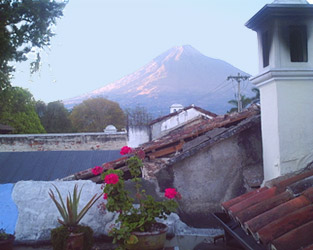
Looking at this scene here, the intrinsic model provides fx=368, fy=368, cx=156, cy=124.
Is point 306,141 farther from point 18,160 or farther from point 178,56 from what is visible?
point 178,56

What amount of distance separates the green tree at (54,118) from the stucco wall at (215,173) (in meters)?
39.4

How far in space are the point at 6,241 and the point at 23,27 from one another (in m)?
6.64

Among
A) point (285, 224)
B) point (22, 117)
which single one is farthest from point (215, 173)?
point (22, 117)

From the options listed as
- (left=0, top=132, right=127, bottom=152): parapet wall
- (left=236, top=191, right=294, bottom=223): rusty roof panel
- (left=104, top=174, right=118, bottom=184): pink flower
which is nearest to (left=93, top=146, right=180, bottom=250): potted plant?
(left=104, top=174, right=118, bottom=184): pink flower

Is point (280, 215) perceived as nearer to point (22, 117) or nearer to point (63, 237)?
point (63, 237)

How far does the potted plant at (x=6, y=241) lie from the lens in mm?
4551

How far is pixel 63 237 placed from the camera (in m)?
4.31

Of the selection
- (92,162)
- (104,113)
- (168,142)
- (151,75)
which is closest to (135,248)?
(168,142)

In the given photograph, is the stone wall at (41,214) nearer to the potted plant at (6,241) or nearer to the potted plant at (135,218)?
the potted plant at (6,241)

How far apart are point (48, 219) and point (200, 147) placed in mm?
2332

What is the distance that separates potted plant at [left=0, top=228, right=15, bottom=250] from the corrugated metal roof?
30.7ft

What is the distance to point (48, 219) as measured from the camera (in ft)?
16.8

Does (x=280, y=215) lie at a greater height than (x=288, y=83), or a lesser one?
lesser

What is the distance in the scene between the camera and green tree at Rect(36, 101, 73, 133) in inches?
1693
